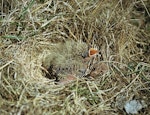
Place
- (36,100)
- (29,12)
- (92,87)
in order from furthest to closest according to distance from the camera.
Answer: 1. (29,12)
2. (92,87)
3. (36,100)

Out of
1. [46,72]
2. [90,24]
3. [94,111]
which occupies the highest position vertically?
[90,24]

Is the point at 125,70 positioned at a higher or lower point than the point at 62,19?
lower

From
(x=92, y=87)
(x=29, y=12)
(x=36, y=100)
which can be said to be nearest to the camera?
(x=36, y=100)

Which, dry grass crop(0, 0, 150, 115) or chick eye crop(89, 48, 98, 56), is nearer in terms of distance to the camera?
dry grass crop(0, 0, 150, 115)

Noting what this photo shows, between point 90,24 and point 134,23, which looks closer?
point 90,24

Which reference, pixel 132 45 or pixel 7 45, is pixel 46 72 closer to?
pixel 7 45

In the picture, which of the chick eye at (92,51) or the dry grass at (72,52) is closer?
the dry grass at (72,52)

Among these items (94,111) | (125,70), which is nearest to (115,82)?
(125,70)
